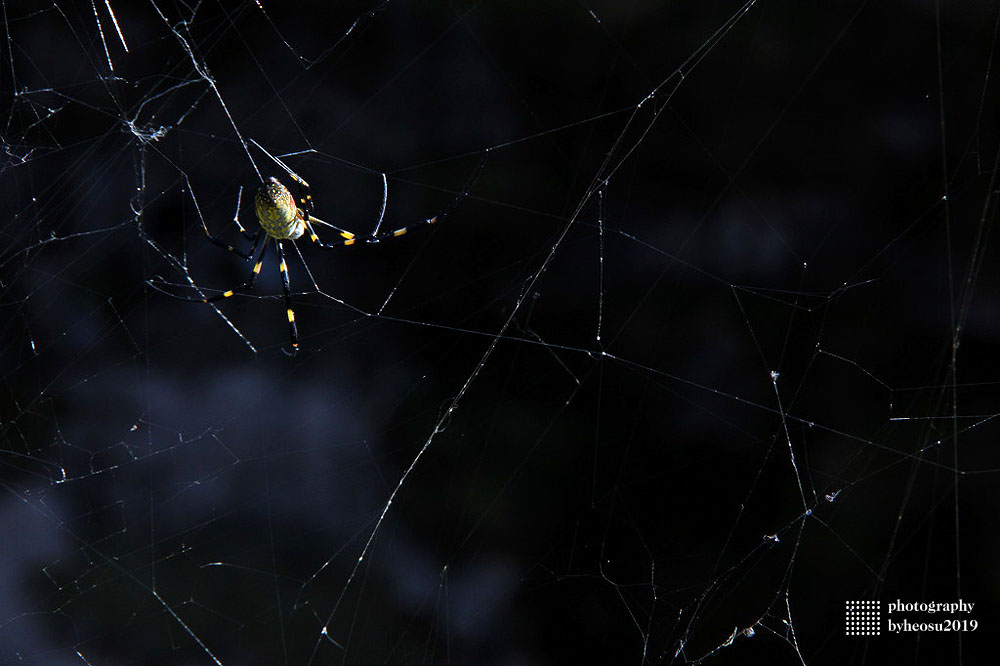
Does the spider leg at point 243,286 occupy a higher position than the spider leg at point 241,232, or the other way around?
the spider leg at point 241,232

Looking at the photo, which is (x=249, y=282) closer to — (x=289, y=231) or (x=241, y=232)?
(x=241, y=232)

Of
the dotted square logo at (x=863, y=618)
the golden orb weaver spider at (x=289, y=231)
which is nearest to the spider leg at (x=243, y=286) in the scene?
the golden orb weaver spider at (x=289, y=231)

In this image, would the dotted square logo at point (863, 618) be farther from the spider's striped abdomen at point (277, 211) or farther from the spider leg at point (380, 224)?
the spider's striped abdomen at point (277, 211)

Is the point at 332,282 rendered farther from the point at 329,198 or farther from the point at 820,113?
the point at 820,113

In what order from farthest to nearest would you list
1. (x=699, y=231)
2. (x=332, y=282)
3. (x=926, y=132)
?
(x=332, y=282) → (x=699, y=231) → (x=926, y=132)

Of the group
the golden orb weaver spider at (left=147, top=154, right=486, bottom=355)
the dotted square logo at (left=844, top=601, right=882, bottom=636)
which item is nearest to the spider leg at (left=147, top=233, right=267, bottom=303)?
the golden orb weaver spider at (left=147, top=154, right=486, bottom=355)

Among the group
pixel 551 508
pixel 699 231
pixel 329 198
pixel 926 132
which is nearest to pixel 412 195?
pixel 329 198

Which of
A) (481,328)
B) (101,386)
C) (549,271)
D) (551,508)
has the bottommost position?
(551,508)
